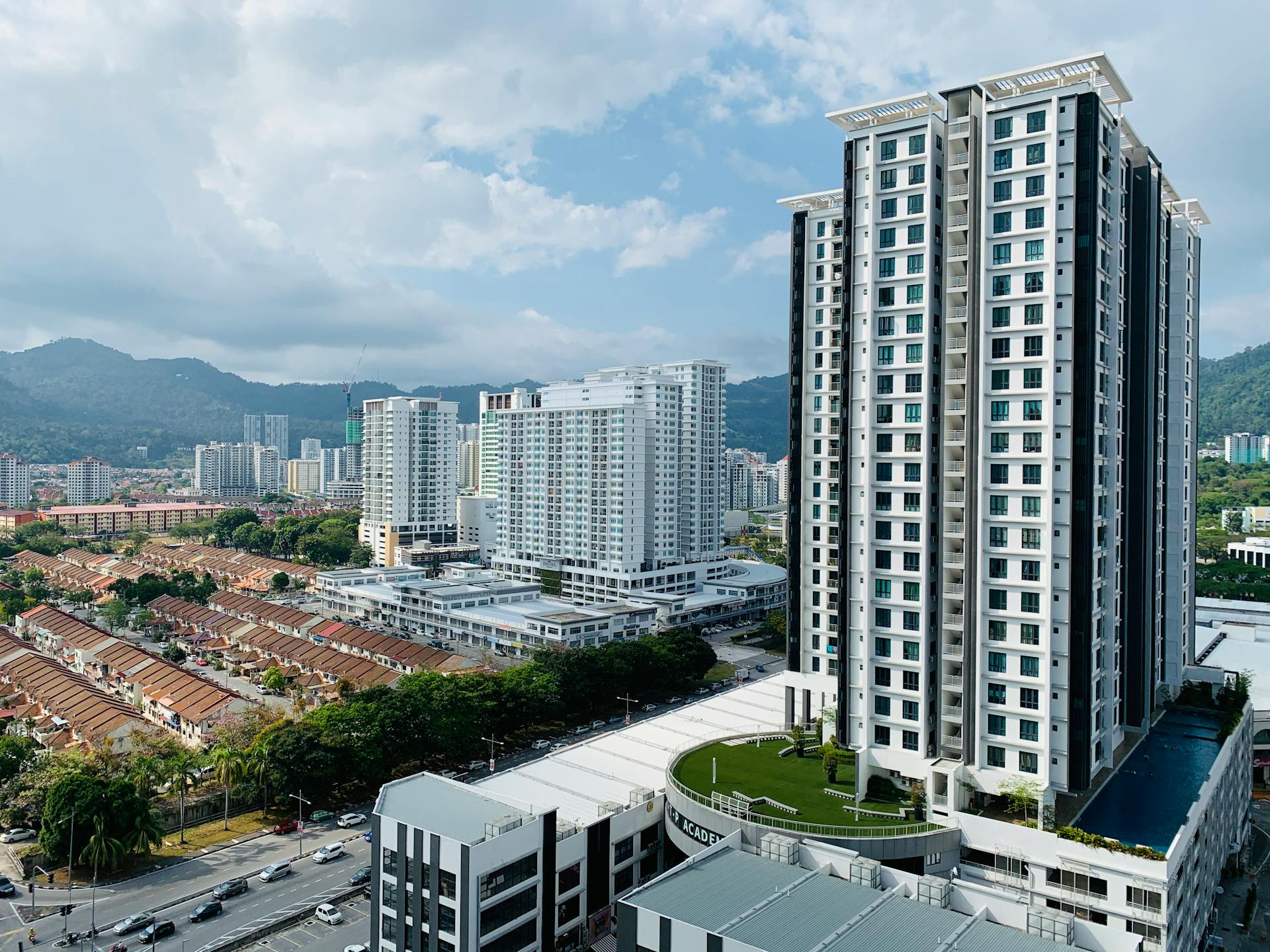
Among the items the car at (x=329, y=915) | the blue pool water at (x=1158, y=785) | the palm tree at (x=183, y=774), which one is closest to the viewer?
the blue pool water at (x=1158, y=785)

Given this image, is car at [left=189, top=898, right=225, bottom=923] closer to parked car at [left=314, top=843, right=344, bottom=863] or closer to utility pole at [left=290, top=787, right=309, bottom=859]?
parked car at [left=314, top=843, right=344, bottom=863]

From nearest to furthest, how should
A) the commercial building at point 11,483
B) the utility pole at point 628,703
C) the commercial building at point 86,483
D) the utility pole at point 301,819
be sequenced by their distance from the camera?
the utility pole at point 301,819, the utility pole at point 628,703, the commercial building at point 11,483, the commercial building at point 86,483

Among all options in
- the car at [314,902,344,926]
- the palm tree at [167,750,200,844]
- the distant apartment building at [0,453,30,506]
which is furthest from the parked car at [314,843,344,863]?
the distant apartment building at [0,453,30,506]

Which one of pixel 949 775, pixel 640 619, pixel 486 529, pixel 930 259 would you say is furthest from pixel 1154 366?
pixel 486 529

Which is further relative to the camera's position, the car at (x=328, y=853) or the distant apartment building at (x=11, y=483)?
the distant apartment building at (x=11, y=483)

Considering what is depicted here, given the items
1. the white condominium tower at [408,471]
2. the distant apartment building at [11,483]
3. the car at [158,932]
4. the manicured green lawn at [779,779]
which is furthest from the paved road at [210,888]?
the distant apartment building at [11,483]

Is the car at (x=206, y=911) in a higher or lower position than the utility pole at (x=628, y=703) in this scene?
lower

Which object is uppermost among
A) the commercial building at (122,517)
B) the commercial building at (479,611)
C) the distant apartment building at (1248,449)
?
the distant apartment building at (1248,449)

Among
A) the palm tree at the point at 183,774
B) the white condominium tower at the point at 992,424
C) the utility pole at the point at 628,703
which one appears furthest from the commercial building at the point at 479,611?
the white condominium tower at the point at 992,424

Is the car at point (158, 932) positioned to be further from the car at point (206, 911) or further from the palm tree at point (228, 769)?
the palm tree at point (228, 769)
